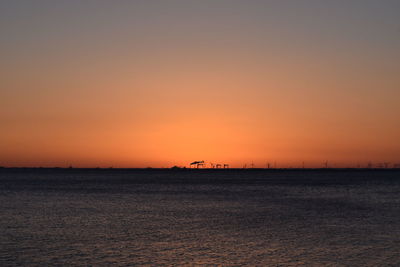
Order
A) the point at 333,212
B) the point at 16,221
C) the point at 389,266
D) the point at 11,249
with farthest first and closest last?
1. the point at 333,212
2. the point at 16,221
3. the point at 11,249
4. the point at 389,266

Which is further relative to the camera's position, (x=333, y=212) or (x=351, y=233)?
(x=333, y=212)

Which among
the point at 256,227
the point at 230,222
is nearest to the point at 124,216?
the point at 230,222

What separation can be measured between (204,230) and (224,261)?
14217 millimetres

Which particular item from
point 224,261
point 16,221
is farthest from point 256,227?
point 16,221

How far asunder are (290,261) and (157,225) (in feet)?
67.6

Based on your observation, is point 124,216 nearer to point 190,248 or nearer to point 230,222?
point 230,222

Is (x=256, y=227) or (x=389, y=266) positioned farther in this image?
(x=256, y=227)

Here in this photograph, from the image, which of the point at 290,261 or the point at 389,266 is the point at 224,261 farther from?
the point at 389,266

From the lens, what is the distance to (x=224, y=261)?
99.0 ft

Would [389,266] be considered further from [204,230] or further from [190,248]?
[204,230]

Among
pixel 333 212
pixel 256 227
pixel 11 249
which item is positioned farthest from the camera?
pixel 333 212

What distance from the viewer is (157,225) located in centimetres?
4834

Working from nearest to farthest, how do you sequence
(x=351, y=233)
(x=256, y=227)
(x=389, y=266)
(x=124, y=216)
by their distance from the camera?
(x=389, y=266), (x=351, y=233), (x=256, y=227), (x=124, y=216)

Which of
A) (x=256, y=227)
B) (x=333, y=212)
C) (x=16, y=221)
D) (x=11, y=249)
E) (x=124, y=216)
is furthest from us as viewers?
(x=333, y=212)
